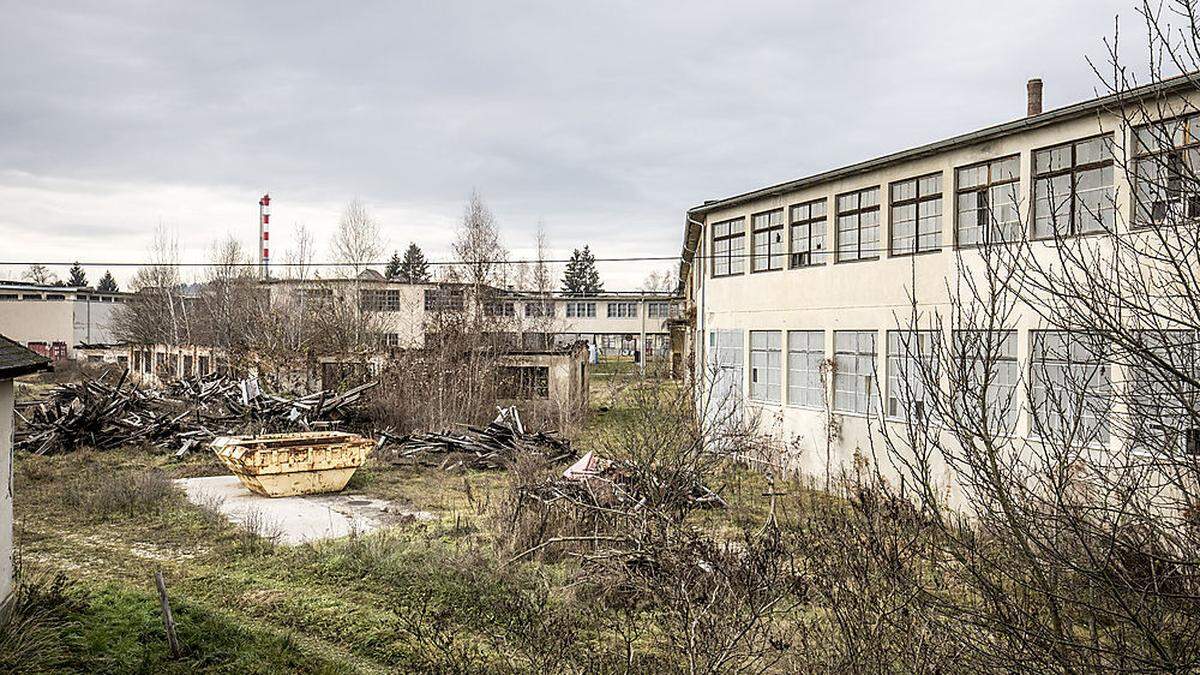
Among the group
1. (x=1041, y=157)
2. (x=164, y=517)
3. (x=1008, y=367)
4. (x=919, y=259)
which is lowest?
(x=164, y=517)

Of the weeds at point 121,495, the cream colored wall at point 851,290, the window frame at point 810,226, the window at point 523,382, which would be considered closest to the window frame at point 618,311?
the window at point 523,382

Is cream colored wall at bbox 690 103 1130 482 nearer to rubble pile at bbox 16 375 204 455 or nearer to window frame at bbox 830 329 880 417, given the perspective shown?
window frame at bbox 830 329 880 417

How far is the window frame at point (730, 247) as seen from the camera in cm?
2273

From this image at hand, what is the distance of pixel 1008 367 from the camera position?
15133 millimetres

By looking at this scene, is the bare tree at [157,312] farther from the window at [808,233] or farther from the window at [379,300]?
the window at [808,233]

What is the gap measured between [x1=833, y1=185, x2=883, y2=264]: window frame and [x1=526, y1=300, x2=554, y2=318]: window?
28756mm

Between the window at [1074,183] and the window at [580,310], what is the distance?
61116mm

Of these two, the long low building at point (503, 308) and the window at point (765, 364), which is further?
the long low building at point (503, 308)

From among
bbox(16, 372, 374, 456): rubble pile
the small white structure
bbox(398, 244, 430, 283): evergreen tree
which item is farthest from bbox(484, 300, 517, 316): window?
bbox(398, 244, 430, 283): evergreen tree

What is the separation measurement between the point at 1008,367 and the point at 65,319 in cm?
6593

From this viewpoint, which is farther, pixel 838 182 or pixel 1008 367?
pixel 838 182

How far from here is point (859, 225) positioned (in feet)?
61.2

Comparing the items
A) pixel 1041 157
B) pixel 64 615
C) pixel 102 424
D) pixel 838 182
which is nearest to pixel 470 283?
pixel 102 424

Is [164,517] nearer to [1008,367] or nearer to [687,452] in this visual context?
[687,452]
